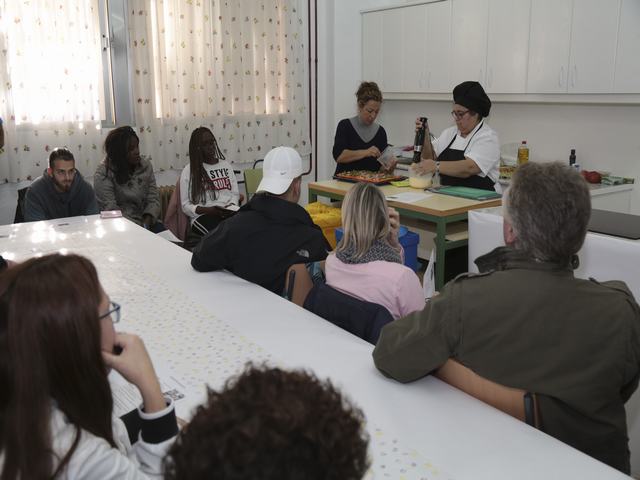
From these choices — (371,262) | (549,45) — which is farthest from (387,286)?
(549,45)

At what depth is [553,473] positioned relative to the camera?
3.54 feet

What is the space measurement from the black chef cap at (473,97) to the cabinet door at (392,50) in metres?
1.98

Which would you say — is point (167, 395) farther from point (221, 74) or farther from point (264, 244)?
point (221, 74)

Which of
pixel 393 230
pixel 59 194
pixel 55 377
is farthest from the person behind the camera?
pixel 59 194

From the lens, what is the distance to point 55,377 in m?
0.82

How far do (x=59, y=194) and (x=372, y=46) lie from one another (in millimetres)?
3344

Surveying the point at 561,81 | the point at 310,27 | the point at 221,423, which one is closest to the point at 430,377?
the point at 221,423

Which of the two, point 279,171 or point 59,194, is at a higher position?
point 279,171

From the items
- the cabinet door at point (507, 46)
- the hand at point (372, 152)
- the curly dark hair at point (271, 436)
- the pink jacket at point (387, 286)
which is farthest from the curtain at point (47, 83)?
the curly dark hair at point (271, 436)

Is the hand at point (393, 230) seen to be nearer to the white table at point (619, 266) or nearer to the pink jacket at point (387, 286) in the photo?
the pink jacket at point (387, 286)

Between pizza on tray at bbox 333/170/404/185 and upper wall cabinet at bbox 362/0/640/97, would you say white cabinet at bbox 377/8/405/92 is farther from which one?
pizza on tray at bbox 333/170/404/185

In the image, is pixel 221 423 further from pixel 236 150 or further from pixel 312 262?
pixel 236 150

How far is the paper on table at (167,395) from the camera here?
1329 mm

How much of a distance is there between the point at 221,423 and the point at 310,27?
211 inches
